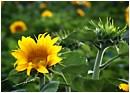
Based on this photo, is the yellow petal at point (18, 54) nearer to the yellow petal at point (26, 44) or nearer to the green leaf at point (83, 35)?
the yellow petal at point (26, 44)

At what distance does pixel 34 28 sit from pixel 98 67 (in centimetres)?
216

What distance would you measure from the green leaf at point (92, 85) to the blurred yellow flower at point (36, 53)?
62mm

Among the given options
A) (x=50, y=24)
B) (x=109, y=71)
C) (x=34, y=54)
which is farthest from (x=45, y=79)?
(x=50, y=24)

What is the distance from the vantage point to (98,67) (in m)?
1.12

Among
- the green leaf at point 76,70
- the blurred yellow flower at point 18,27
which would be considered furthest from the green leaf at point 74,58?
the blurred yellow flower at point 18,27

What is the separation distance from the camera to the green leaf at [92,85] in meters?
0.99

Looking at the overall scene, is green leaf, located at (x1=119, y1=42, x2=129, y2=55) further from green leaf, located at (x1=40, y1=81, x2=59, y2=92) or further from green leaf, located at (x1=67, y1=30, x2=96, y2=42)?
green leaf, located at (x1=40, y1=81, x2=59, y2=92)

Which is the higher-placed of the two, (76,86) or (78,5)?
(78,5)

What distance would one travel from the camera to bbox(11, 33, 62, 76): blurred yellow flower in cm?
100

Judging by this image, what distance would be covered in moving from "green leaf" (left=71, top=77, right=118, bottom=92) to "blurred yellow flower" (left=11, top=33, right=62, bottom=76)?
6 centimetres

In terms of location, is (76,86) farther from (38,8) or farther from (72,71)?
(38,8)

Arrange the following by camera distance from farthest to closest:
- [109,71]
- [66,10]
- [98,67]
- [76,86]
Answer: [66,10]
[109,71]
[98,67]
[76,86]

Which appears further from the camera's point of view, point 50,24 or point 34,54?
point 50,24

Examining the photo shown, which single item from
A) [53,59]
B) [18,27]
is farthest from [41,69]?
[18,27]
